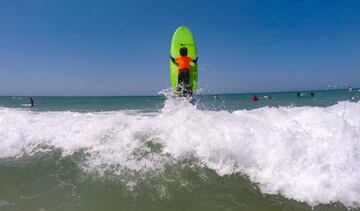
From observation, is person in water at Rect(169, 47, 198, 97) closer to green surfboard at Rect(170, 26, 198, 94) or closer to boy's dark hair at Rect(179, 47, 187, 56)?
boy's dark hair at Rect(179, 47, 187, 56)

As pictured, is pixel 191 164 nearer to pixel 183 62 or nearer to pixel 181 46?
pixel 183 62

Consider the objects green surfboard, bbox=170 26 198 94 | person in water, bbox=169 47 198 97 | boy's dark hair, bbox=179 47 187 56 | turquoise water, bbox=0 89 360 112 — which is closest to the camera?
person in water, bbox=169 47 198 97

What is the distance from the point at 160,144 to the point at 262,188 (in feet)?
5.97

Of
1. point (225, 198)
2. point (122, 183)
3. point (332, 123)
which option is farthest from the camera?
point (332, 123)

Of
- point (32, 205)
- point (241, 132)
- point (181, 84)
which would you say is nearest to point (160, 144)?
point (241, 132)

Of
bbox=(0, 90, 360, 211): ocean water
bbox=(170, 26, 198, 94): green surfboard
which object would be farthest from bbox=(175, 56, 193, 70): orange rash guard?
bbox=(0, 90, 360, 211): ocean water

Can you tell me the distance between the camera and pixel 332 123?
4598 mm

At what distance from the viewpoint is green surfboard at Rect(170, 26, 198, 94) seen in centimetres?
947

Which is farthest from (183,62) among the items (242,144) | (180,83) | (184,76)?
(242,144)

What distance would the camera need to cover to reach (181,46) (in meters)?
9.84

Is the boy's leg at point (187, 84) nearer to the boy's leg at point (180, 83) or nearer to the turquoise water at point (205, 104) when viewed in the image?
the boy's leg at point (180, 83)

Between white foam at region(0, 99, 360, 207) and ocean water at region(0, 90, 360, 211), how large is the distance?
0.04 feet

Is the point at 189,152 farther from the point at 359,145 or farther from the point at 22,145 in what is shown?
the point at 22,145

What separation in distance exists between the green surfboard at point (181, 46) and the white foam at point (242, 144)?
3.63 meters
